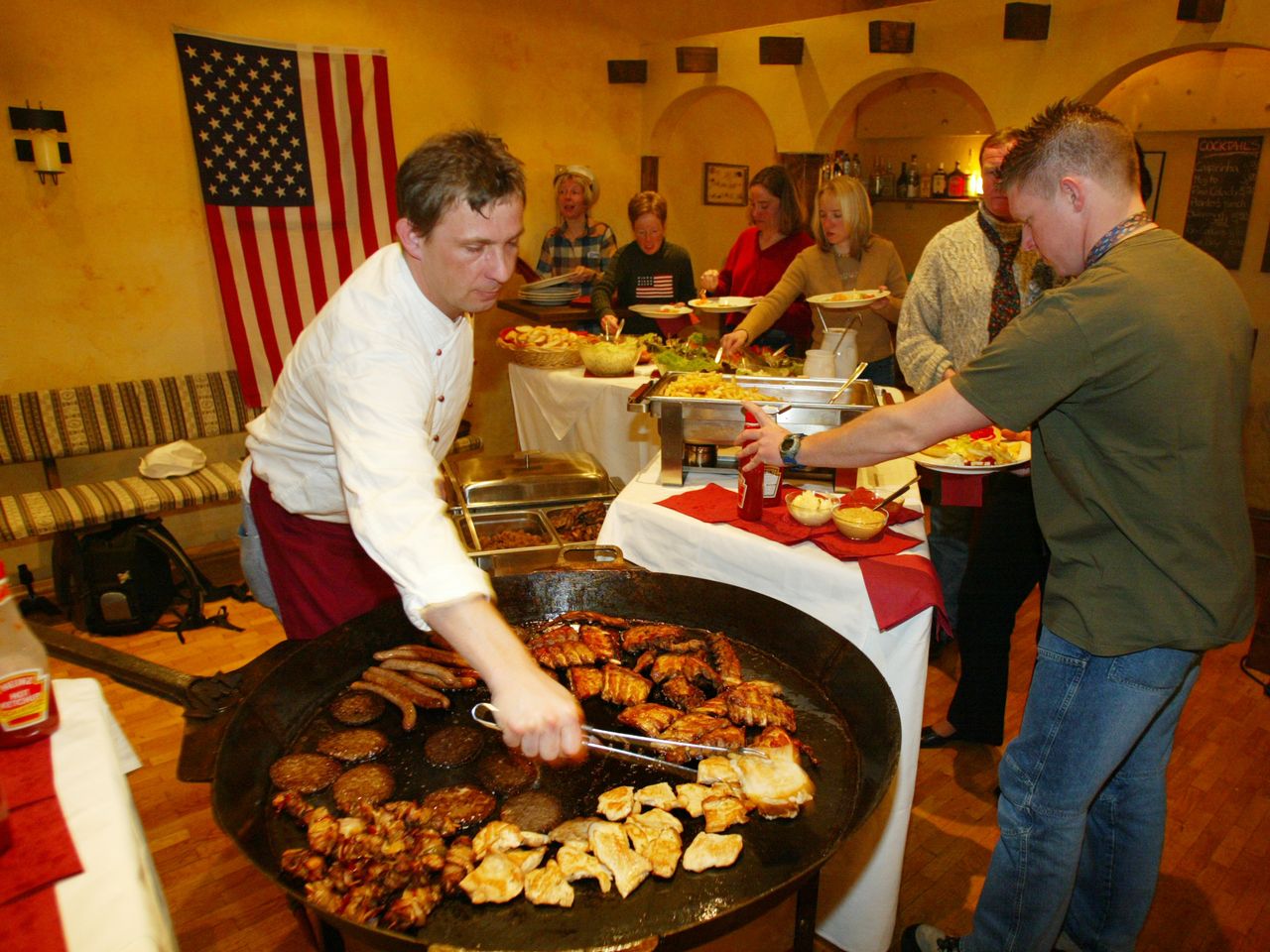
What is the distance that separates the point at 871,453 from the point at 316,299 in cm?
473

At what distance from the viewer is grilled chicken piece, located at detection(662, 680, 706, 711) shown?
1.82m

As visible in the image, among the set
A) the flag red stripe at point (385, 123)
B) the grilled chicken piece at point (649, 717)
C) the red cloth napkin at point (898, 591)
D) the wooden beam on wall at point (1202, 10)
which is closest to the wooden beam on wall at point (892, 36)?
the wooden beam on wall at point (1202, 10)

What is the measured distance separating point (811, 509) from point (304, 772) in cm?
143

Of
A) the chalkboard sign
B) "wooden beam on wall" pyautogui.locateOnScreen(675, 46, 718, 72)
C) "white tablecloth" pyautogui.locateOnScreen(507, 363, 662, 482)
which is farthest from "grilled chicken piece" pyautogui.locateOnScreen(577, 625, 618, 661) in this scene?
the chalkboard sign

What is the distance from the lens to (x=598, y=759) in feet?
5.59

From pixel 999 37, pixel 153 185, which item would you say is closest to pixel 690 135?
pixel 999 37

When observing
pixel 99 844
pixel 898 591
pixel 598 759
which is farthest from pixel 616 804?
pixel 898 591

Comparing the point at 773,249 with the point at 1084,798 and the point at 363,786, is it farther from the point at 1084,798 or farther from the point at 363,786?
the point at 363,786

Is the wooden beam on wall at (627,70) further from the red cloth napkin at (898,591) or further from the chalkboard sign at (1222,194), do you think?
the red cloth napkin at (898,591)

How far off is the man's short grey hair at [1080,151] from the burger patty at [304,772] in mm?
1909

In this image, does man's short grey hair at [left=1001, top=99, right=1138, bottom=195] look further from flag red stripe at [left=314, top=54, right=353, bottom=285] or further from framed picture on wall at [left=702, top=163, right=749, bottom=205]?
framed picture on wall at [left=702, top=163, right=749, bottom=205]

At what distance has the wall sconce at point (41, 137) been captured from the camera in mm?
4336

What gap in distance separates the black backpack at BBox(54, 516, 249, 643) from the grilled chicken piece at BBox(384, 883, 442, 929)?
3.49 meters

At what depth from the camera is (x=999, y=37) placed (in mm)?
4895
